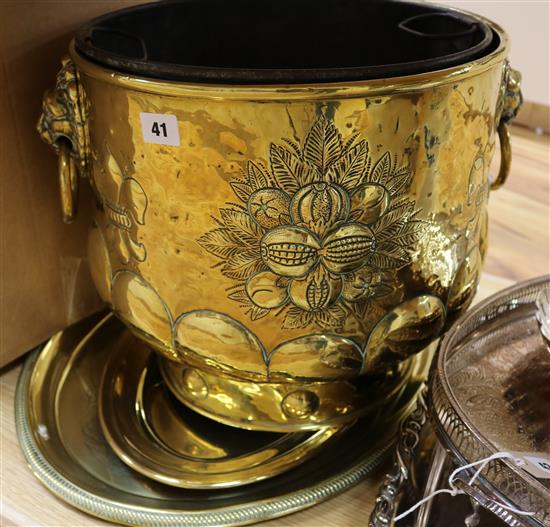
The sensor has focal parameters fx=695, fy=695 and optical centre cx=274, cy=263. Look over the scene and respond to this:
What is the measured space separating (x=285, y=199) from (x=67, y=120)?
169 millimetres

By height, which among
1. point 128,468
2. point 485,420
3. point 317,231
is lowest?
point 128,468

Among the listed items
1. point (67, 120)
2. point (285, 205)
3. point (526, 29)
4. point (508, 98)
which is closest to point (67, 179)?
point (67, 120)

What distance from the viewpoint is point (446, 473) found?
455mm

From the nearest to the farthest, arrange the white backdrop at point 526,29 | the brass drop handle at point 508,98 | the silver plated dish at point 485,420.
→ 1. the silver plated dish at point 485,420
2. the brass drop handle at point 508,98
3. the white backdrop at point 526,29

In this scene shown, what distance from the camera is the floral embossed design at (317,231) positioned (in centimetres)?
37

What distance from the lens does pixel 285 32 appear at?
616 millimetres

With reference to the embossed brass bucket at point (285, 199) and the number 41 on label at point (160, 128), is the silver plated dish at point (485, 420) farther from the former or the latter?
the number 41 on label at point (160, 128)

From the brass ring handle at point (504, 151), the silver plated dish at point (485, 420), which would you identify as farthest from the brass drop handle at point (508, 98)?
the silver plated dish at point (485, 420)

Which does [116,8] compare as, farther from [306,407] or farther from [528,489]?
[528,489]

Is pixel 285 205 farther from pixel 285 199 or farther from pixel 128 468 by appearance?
pixel 128 468

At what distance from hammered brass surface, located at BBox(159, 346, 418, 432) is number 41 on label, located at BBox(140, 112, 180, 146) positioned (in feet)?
0.58

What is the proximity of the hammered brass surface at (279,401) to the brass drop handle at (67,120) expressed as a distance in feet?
0.57

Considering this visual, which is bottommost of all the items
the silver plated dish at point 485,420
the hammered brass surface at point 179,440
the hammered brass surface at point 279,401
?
the hammered brass surface at point 179,440

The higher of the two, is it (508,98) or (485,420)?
(508,98)
